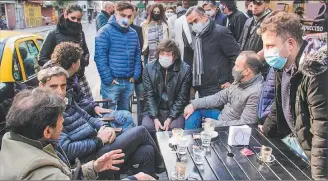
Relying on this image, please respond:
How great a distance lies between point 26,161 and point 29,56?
3523 millimetres

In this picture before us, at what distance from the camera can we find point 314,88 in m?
1.92

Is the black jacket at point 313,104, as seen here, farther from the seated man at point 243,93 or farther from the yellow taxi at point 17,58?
the yellow taxi at point 17,58

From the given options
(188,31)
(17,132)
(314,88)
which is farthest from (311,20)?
(17,132)

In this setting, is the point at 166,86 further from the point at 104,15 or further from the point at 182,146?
the point at 104,15

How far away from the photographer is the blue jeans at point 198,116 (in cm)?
377

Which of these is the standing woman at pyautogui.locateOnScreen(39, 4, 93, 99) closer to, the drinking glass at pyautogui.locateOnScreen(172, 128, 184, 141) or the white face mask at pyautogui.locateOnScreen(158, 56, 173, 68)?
the white face mask at pyautogui.locateOnScreen(158, 56, 173, 68)

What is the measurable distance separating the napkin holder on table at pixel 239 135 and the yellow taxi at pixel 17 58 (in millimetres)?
2869

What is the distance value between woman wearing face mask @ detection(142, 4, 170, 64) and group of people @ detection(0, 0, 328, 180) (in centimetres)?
2

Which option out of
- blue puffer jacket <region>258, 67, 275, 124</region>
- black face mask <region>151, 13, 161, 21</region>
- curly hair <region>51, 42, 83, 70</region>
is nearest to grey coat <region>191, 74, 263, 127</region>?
blue puffer jacket <region>258, 67, 275, 124</region>

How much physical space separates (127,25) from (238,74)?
1.88 meters

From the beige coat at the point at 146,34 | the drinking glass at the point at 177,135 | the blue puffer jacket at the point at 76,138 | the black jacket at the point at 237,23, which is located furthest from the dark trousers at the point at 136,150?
the black jacket at the point at 237,23

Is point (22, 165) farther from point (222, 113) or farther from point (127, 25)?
point (127, 25)

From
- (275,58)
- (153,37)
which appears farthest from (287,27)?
(153,37)

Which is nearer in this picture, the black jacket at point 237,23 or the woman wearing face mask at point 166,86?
the woman wearing face mask at point 166,86
